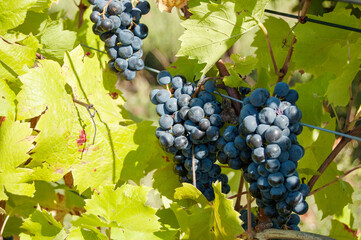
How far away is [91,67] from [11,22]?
0.74 ft

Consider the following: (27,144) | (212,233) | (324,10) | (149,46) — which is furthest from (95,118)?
(149,46)

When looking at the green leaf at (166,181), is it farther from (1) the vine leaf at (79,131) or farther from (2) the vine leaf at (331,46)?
(2) the vine leaf at (331,46)

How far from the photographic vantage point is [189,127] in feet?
2.95

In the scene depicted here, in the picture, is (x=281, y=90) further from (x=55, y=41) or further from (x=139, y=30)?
(x=55, y=41)

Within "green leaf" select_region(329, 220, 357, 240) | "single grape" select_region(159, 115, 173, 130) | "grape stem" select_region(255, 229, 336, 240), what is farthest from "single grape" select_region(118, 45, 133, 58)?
"green leaf" select_region(329, 220, 357, 240)

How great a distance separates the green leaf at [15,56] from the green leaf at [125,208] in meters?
0.36

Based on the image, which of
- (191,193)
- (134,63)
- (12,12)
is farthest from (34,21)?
(191,193)

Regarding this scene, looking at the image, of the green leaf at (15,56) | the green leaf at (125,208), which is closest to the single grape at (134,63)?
the green leaf at (15,56)

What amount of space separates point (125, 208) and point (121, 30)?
1.39 feet

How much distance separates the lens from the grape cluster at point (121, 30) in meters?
1.01

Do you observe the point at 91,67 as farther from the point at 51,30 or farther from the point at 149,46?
the point at 149,46

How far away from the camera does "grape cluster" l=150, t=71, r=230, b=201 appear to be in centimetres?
89

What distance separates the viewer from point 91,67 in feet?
3.68

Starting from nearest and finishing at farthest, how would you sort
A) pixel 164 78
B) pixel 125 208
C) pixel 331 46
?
1. pixel 125 208
2. pixel 164 78
3. pixel 331 46
